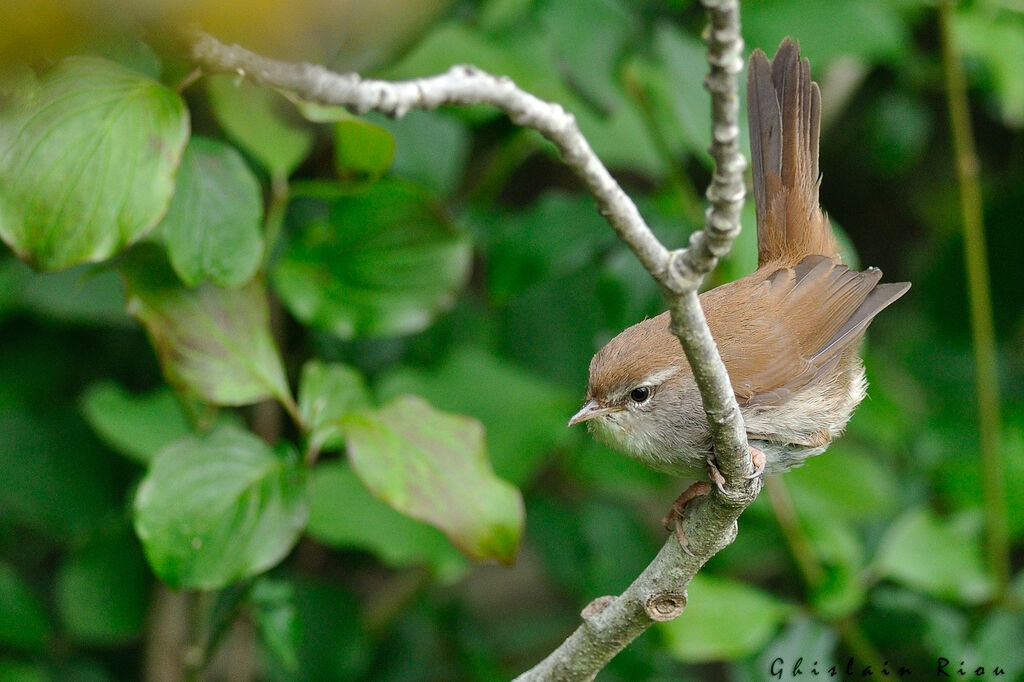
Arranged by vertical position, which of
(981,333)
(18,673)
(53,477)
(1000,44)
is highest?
(1000,44)

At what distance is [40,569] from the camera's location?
4.41 m

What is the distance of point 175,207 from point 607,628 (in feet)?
4.94

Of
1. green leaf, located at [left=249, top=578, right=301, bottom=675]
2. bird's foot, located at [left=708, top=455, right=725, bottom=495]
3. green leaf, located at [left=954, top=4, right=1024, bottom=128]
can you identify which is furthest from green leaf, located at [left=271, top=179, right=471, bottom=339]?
green leaf, located at [left=954, top=4, right=1024, bottom=128]

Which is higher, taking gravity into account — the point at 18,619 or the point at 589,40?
the point at 589,40

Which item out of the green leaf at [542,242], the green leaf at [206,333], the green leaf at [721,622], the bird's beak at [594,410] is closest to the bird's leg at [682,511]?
the bird's beak at [594,410]

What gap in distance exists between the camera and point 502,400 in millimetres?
3881

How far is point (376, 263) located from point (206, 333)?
558 millimetres

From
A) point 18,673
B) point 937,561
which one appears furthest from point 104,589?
point 937,561

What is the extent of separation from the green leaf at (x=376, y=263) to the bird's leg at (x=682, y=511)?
3.11 feet

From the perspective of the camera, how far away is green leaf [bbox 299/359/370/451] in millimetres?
2662

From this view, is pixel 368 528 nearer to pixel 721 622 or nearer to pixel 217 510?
pixel 217 510

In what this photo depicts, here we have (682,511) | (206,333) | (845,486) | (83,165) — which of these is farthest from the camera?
(845,486)

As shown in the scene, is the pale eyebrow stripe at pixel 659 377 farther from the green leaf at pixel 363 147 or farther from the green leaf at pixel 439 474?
the green leaf at pixel 363 147

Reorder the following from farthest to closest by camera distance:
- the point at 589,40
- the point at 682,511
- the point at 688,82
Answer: the point at 688,82
the point at 589,40
the point at 682,511
